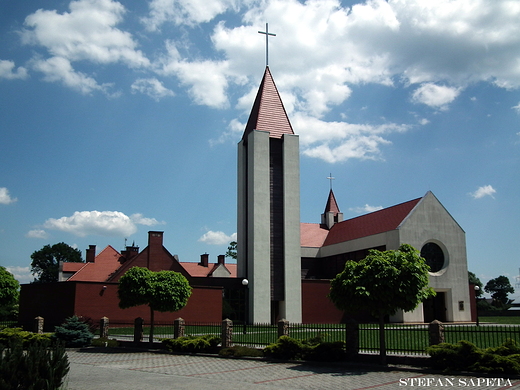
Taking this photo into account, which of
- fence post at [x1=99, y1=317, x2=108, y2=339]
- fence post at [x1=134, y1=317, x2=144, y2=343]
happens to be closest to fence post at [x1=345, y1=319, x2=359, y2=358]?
fence post at [x1=134, y1=317, x2=144, y2=343]

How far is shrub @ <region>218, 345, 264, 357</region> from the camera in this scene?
20108 mm

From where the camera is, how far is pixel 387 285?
16.6 m

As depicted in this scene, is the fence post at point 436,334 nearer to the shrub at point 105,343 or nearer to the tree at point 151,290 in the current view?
the tree at point 151,290

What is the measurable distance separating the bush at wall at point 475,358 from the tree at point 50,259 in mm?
97163

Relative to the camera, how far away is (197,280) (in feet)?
141

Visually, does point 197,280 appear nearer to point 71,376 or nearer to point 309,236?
point 309,236

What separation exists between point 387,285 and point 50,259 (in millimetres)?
100483

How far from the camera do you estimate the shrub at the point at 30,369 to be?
9438 mm

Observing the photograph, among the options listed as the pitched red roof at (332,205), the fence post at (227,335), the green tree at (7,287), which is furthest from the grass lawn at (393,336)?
the pitched red roof at (332,205)

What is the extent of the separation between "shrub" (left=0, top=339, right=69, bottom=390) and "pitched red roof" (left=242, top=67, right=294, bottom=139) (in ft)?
120

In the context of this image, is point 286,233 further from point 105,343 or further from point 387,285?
point 387,285

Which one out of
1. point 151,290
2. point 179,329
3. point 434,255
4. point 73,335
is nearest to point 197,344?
point 179,329

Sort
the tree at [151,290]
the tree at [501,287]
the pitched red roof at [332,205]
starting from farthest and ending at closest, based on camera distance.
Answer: the tree at [501,287] → the pitched red roof at [332,205] → the tree at [151,290]

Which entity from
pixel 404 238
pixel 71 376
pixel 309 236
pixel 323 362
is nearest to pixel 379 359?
pixel 323 362
